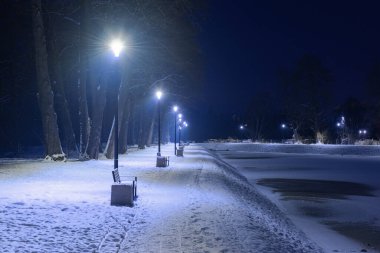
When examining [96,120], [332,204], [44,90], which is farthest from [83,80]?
[332,204]

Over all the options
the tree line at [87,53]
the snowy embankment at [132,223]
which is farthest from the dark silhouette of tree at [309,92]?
the snowy embankment at [132,223]

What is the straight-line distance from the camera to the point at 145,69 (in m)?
43.4

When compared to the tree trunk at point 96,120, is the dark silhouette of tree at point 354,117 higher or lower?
higher

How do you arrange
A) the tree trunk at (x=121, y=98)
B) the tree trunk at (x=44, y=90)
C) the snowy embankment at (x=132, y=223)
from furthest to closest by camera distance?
the tree trunk at (x=121, y=98) → the tree trunk at (x=44, y=90) → the snowy embankment at (x=132, y=223)

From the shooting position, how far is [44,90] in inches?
1321

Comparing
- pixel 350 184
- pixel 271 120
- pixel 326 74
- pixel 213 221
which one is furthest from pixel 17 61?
pixel 271 120

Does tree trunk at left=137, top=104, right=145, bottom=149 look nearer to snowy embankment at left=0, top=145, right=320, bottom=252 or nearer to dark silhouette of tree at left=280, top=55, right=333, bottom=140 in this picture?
dark silhouette of tree at left=280, top=55, right=333, bottom=140

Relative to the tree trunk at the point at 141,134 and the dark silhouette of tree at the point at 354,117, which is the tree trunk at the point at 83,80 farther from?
the dark silhouette of tree at the point at 354,117

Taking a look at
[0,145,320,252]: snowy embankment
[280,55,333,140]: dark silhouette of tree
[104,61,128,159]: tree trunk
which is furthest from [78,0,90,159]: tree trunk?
[280,55,333,140]: dark silhouette of tree

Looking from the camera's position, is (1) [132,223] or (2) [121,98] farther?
(2) [121,98]

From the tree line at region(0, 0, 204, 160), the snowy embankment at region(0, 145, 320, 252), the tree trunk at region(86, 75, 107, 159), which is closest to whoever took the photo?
the snowy embankment at region(0, 145, 320, 252)

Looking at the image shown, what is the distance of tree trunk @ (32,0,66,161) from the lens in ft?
107

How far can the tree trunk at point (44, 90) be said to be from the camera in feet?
107

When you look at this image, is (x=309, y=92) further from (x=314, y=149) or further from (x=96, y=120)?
(x=96, y=120)
